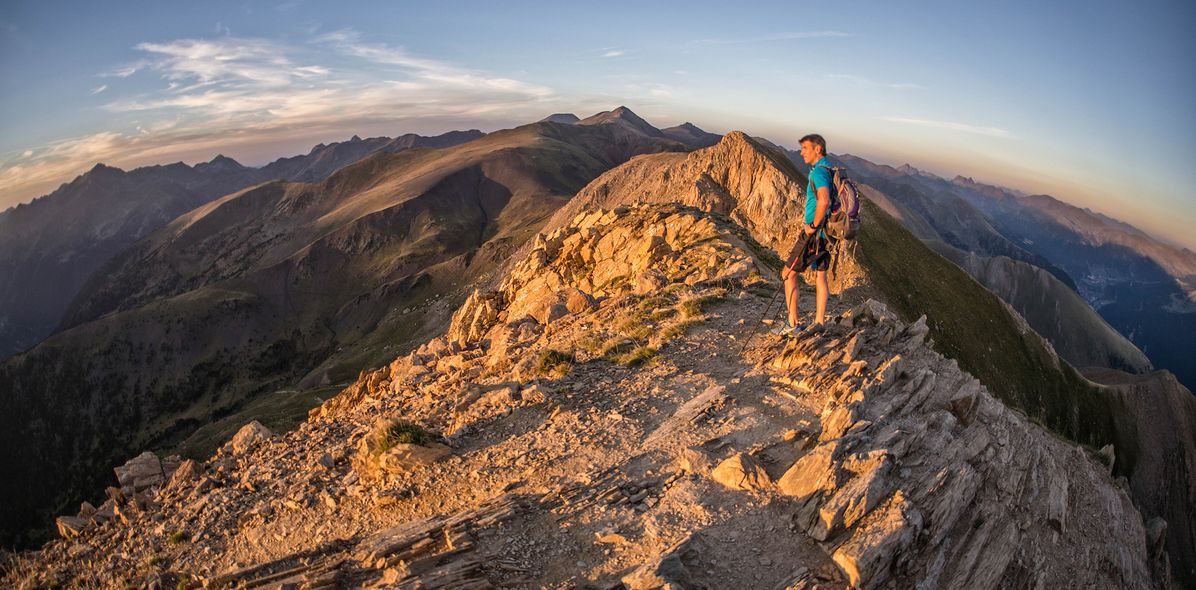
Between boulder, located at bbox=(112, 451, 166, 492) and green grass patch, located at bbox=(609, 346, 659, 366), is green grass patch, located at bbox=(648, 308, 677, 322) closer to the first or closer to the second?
green grass patch, located at bbox=(609, 346, 659, 366)

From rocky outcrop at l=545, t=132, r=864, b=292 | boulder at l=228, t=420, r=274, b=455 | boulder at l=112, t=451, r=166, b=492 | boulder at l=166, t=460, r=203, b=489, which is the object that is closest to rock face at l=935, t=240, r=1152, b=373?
rocky outcrop at l=545, t=132, r=864, b=292

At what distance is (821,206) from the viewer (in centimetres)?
1364

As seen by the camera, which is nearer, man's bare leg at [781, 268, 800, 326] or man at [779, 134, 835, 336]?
man at [779, 134, 835, 336]

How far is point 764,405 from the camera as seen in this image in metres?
12.7

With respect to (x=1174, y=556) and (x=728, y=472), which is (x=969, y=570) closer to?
(x=728, y=472)

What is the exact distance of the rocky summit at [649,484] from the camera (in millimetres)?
9352

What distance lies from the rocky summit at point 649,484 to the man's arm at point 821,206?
3042 millimetres

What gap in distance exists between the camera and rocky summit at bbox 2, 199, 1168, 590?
9.35 meters

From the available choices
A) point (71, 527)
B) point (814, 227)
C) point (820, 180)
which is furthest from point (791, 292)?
point (71, 527)

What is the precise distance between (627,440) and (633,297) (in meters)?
9.31

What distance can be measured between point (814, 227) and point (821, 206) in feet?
1.89

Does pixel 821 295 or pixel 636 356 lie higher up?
pixel 821 295

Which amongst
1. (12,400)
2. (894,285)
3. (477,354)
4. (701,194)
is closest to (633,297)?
(477,354)

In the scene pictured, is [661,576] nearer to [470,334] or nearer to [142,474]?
[142,474]
